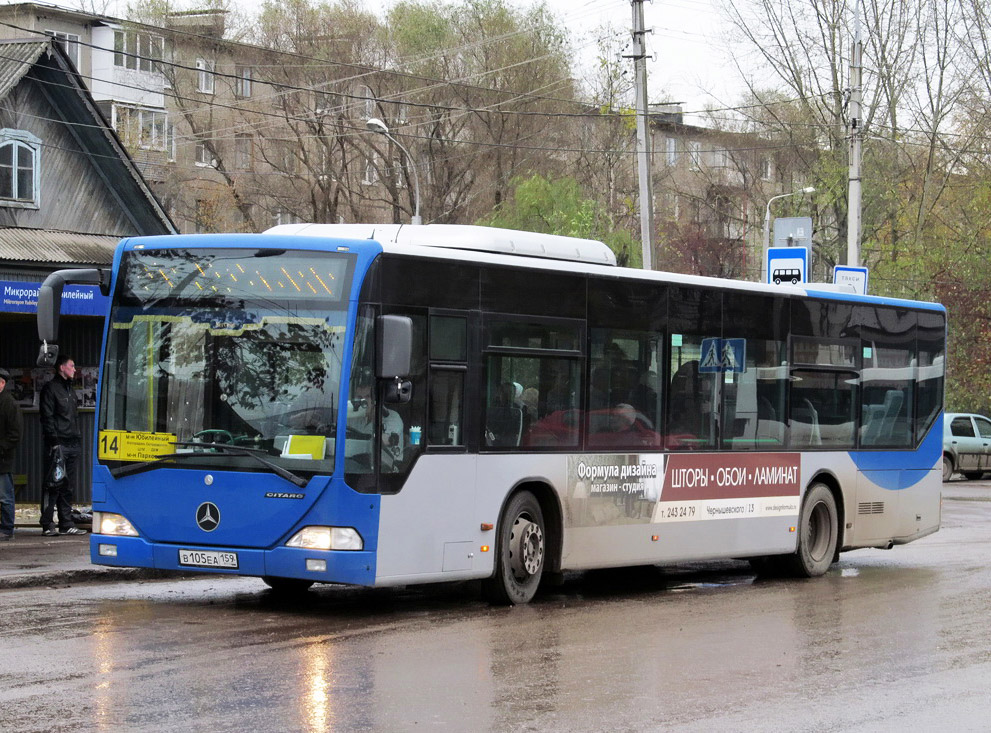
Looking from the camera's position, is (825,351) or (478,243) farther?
(825,351)

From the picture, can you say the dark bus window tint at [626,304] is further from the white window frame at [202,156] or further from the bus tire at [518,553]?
the white window frame at [202,156]

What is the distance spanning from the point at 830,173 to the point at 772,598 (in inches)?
1647

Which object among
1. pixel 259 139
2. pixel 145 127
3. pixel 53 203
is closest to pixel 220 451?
pixel 53 203

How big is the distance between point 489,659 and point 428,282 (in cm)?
328

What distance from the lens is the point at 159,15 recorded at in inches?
2190

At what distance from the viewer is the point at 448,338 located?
40.5 feet

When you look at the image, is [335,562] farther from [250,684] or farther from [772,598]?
[772,598]

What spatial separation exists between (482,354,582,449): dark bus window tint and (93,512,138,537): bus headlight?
276 cm

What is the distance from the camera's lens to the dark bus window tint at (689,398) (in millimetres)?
14641

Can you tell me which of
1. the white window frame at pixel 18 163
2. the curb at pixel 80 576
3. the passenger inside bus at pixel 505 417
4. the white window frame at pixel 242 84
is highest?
the white window frame at pixel 242 84

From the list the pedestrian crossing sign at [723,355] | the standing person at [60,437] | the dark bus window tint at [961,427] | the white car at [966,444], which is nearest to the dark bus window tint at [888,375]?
the pedestrian crossing sign at [723,355]

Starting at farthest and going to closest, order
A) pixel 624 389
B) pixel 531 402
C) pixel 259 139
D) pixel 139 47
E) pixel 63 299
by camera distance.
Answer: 1. pixel 139 47
2. pixel 259 139
3. pixel 63 299
4. pixel 624 389
5. pixel 531 402

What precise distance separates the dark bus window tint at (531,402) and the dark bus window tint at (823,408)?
144 inches

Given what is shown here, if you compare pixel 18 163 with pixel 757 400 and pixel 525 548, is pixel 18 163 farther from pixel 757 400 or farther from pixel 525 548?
pixel 525 548
